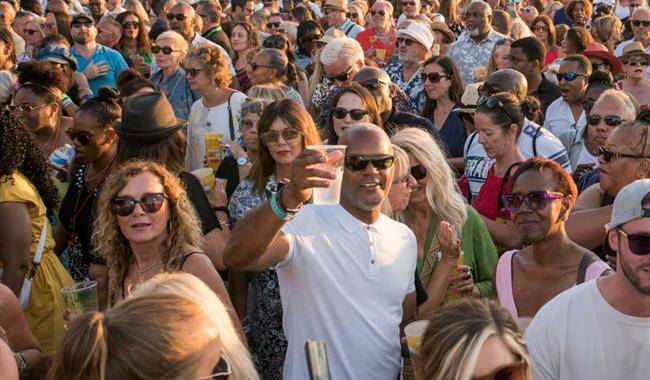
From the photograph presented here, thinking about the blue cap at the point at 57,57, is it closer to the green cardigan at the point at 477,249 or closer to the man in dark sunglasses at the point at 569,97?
the man in dark sunglasses at the point at 569,97

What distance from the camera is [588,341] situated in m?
3.28

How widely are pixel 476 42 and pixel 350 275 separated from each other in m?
7.12

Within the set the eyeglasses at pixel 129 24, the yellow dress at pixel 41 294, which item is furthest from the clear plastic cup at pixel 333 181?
the eyeglasses at pixel 129 24

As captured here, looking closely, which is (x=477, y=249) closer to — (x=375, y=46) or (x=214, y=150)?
(x=214, y=150)

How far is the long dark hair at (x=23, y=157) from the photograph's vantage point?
463cm

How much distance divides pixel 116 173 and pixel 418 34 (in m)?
5.30

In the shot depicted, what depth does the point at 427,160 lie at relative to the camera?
470 centimetres

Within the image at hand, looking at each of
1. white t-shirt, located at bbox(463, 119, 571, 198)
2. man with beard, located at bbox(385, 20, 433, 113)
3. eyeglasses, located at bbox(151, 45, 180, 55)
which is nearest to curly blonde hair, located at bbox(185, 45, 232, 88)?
eyeglasses, located at bbox(151, 45, 180, 55)

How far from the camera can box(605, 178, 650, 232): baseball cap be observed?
10.8 feet

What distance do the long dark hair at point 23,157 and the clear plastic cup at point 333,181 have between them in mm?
1922

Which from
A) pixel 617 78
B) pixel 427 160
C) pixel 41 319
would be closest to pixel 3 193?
pixel 41 319

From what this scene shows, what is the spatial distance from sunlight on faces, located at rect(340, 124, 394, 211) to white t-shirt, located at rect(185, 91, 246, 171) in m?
3.28

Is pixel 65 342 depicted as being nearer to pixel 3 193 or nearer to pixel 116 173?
pixel 116 173

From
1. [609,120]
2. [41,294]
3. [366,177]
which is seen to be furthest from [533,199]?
[41,294]
